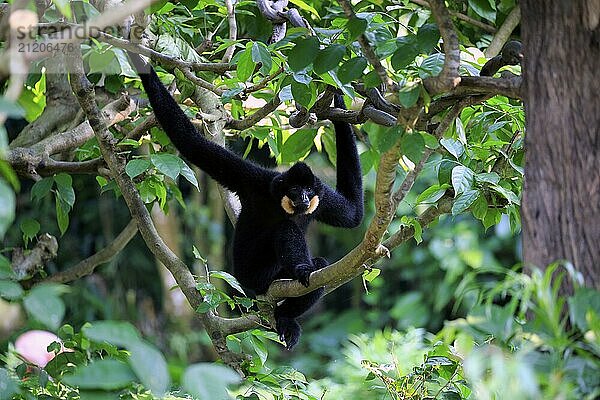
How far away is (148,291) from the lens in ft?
27.0

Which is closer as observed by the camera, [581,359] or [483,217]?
[581,359]

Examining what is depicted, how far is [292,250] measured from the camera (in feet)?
10.9

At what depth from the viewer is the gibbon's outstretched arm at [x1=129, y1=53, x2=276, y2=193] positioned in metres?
2.91

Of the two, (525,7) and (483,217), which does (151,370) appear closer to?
(525,7)

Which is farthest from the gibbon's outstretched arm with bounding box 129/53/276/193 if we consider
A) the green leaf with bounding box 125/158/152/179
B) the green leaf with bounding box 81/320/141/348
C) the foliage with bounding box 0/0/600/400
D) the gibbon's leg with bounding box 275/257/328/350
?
the green leaf with bounding box 81/320/141/348

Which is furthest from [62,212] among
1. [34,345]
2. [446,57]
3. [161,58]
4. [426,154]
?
[446,57]

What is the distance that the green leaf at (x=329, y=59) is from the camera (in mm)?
2133

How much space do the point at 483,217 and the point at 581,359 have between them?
1.25 meters

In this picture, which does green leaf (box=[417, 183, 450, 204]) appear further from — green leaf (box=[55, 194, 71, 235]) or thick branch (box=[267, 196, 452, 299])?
green leaf (box=[55, 194, 71, 235])

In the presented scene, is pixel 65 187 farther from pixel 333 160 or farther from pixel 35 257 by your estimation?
pixel 333 160

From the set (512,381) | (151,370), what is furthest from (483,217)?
(151,370)

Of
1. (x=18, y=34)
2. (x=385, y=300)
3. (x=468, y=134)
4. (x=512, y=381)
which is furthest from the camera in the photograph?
(x=385, y=300)

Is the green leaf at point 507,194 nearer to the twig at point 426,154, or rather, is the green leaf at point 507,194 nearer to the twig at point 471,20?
the twig at point 426,154

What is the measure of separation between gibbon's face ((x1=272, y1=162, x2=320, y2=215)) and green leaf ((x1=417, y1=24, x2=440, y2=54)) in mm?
1452
